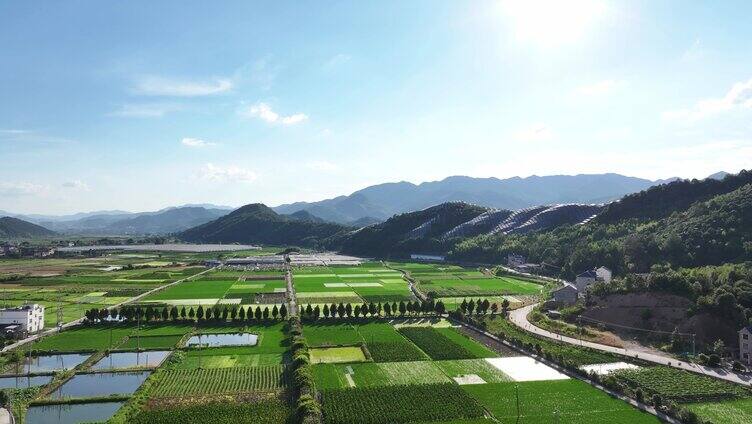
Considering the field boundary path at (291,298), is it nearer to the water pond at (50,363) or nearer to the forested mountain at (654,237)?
the water pond at (50,363)

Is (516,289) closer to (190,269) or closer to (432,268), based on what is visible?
(432,268)

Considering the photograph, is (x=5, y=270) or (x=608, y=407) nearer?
(x=608, y=407)

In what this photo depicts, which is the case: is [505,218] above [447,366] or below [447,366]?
above

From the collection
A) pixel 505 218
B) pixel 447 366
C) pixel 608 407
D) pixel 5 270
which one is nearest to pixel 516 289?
pixel 447 366

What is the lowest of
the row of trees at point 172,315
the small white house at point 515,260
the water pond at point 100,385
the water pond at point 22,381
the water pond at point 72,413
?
the water pond at point 72,413

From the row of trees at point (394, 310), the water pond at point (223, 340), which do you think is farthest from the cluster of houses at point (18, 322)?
the row of trees at point (394, 310)

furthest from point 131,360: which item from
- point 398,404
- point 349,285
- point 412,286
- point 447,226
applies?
point 447,226

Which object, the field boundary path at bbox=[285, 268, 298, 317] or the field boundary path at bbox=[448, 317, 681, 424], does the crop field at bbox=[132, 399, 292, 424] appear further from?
the field boundary path at bbox=[285, 268, 298, 317]
